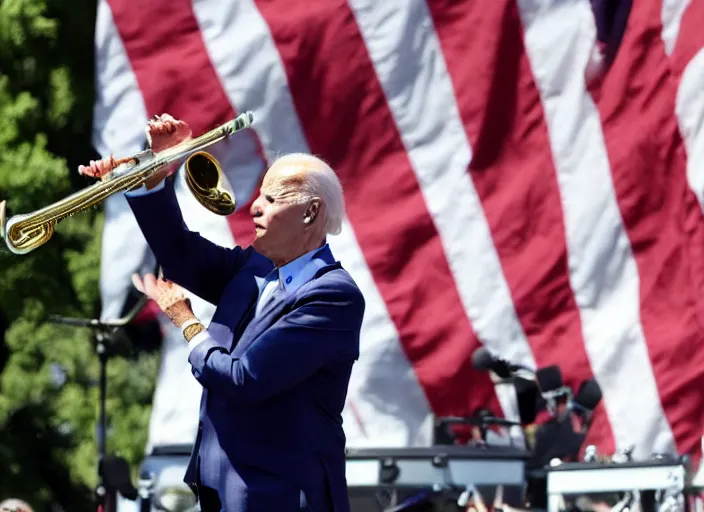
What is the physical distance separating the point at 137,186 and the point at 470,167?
4.68 m

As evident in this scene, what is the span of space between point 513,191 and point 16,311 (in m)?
3.35

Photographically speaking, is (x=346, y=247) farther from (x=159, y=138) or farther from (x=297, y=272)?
(x=297, y=272)

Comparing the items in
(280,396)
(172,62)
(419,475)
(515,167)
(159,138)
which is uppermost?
(159,138)

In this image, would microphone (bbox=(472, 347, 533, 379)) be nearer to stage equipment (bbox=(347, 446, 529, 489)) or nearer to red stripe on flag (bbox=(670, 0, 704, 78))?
stage equipment (bbox=(347, 446, 529, 489))

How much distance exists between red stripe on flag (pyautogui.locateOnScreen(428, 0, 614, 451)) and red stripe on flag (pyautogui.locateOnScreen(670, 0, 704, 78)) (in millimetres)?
749

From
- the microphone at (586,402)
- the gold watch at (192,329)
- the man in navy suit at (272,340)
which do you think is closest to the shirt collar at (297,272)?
the man in navy suit at (272,340)

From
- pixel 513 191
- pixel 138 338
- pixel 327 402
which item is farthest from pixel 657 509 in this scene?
pixel 138 338

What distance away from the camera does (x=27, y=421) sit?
384 inches

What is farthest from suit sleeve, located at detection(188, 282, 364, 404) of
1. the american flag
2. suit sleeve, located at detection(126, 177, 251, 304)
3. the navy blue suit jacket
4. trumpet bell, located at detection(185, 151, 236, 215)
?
the american flag

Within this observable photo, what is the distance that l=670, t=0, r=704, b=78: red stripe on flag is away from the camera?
7.68 m

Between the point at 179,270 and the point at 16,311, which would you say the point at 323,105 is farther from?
the point at 179,270

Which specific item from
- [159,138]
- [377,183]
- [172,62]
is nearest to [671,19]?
[377,183]

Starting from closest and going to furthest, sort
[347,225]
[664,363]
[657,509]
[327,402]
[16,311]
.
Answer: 1. [327,402]
2. [657,509]
3. [664,363]
4. [347,225]
5. [16,311]

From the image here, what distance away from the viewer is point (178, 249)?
11.6 ft
